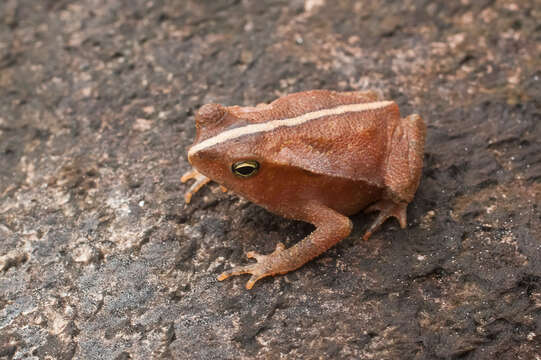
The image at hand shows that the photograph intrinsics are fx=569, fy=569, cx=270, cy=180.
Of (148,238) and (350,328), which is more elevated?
(148,238)

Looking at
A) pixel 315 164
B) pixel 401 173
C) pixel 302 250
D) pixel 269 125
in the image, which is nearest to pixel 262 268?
pixel 302 250

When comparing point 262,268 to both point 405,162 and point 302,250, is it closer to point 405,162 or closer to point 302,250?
point 302,250

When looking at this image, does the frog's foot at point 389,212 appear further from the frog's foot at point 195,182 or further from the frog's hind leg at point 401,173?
the frog's foot at point 195,182

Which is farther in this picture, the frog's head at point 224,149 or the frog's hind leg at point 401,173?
the frog's hind leg at point 401,173

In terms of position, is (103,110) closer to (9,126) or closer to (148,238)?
(9,126)

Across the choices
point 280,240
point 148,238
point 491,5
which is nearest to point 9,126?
point 148,238

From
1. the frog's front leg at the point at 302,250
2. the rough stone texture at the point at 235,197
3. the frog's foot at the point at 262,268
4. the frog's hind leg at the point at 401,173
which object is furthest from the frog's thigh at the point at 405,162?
the frog's foot at the point at 262,268
